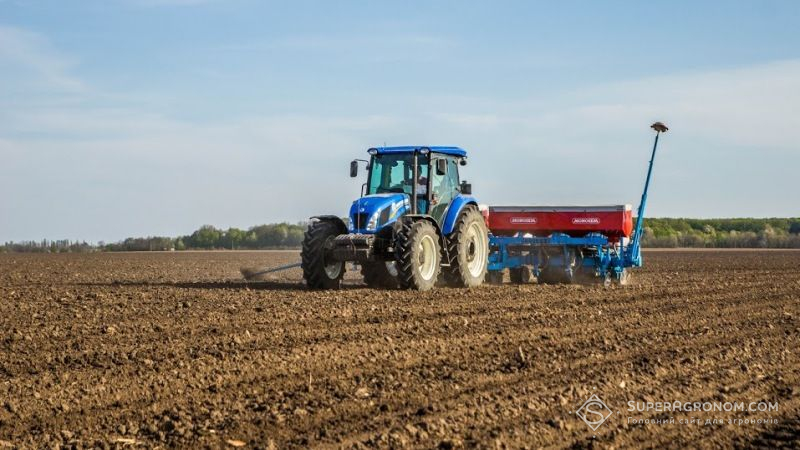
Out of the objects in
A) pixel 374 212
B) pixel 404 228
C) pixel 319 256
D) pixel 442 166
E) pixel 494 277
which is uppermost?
pixel 442 166

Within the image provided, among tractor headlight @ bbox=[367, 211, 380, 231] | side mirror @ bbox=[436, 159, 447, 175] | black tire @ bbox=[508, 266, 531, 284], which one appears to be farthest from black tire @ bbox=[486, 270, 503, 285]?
tractor headlight @ bbox=[367, 211, 380, 231]

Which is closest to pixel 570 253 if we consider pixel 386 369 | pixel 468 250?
pixel 468 250

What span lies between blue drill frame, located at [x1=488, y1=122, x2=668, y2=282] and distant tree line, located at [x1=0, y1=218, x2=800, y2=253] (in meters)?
29.5

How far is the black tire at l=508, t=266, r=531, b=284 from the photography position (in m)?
19.0

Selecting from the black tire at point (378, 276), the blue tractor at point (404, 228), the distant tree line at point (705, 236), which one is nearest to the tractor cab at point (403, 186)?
the blue tractor at point (404, 228)

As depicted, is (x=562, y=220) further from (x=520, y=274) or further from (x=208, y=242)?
(x=208, y=242)

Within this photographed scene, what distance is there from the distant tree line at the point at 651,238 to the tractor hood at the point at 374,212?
33.2 m

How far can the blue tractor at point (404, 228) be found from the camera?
15.0m

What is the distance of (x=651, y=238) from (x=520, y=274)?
3036 centimetres

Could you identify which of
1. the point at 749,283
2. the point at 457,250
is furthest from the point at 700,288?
the point at 457,250

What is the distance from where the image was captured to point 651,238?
4797 centimetres

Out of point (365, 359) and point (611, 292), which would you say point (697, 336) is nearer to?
point (365, 359)

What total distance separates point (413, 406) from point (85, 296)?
9341 mm

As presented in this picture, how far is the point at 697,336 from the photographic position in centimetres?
1089
